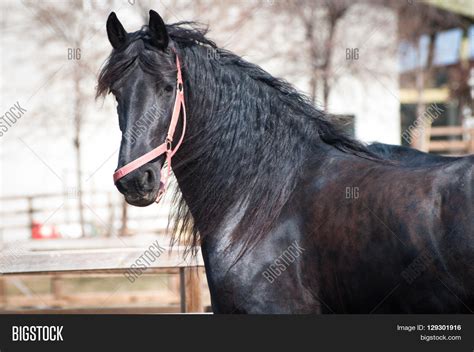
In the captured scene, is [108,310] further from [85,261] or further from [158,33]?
[158,33]

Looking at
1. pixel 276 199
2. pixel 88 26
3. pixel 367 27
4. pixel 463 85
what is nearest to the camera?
pixel 276 199

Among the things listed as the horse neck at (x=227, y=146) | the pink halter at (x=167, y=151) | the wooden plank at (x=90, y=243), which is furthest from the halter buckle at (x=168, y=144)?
the wooden plank at (x=90, y=243)

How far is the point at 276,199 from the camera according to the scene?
3.65 metres

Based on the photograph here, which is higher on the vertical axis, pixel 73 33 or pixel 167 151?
pixel 73 33

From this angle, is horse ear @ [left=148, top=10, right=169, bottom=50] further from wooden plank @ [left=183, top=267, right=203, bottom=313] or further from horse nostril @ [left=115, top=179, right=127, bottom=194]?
wooden plank @ [left=183, top=267, right=203, bottom=313]

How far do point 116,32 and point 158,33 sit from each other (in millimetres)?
282

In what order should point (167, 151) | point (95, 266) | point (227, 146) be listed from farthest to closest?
point (95, 266)
point (227, 146)
point (167, 151)

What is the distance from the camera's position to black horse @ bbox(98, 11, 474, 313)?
3.16m

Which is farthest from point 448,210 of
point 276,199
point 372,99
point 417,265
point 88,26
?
point 372,99

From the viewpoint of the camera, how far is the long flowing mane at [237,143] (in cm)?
371

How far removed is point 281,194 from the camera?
3660mm

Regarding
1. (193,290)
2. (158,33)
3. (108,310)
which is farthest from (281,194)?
(108,310)

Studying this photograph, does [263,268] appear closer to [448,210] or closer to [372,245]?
[372,245]
